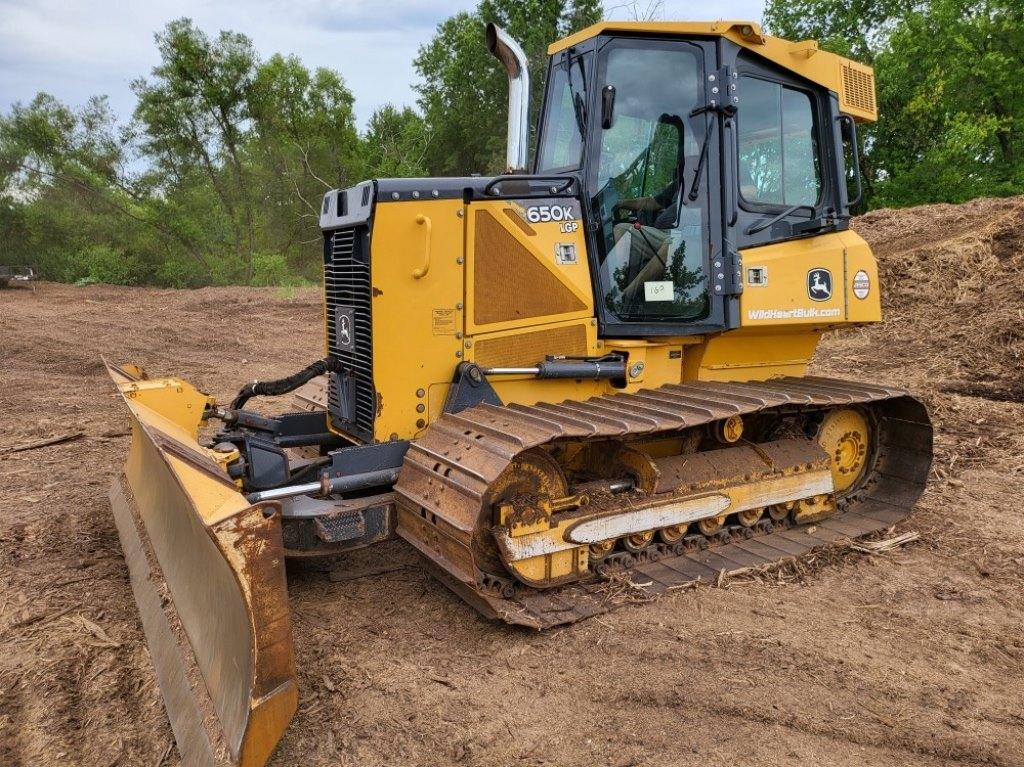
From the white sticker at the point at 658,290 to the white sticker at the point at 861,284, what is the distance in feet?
Result: 4.56

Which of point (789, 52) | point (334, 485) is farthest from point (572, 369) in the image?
point (789, 52)

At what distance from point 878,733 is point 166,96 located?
100ft

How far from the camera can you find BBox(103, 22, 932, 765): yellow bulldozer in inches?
148

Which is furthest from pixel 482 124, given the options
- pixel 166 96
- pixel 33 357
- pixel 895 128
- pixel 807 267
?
pixel 807 267

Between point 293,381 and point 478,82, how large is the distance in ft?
91.2

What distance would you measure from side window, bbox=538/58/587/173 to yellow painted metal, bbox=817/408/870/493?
2.38m

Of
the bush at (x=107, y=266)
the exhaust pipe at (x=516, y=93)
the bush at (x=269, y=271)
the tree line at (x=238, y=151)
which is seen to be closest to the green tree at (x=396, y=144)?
the tree line at (x=238, y=151)

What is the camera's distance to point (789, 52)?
4676 millimetres

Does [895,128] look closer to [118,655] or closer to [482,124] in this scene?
[482,124]

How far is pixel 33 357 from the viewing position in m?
11.1

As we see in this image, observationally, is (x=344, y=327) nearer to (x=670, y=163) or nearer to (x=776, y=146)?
(x=670, y=163)

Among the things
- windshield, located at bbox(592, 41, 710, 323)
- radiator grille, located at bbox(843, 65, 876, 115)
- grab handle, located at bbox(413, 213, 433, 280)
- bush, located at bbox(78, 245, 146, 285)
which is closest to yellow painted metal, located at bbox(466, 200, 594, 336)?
windshield, located at bbox(592, 41, 710, 323)

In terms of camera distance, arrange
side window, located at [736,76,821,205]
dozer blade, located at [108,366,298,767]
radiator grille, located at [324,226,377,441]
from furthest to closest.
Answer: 1. side window, located at [736,76,821,205]
2. radiator grille, located at [324,226,377,441]
3. dozer blade, located at [108,366,298,767]

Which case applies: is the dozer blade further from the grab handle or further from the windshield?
the windshield
